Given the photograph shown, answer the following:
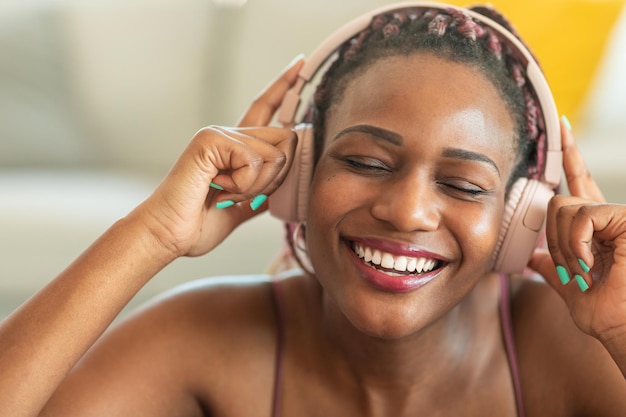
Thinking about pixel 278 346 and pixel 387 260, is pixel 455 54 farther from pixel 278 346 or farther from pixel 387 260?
pixel 278 346

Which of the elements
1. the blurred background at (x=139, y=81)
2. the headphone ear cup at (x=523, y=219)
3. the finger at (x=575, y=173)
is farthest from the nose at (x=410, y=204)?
the blurred background at (x=139, y=81)

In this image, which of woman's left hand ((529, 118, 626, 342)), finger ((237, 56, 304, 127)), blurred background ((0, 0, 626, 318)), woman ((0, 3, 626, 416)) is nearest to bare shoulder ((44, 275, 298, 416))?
woman ((0, 3, 626, 416))

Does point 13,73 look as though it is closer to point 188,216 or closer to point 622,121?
point 188,216

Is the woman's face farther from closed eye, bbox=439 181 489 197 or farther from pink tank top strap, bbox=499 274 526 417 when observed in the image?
pink tank top strap, bbox=499 274 526 417

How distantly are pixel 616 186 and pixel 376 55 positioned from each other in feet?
3.57

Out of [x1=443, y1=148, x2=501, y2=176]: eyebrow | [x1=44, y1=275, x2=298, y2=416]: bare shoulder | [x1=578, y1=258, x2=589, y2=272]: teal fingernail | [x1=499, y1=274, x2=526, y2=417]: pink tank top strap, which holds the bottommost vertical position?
[x1=44, y1=275, x2=298, y2=416]: bare shoulder

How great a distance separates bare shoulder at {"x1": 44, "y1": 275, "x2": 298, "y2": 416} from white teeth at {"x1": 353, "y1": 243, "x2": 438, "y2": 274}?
1.01 ft

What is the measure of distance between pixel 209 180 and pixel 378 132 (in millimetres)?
255

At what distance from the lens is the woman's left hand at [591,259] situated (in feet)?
3.79

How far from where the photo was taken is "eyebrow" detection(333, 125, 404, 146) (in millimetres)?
1144

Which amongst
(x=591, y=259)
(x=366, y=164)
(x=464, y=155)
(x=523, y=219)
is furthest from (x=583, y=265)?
(x=366, y=164)

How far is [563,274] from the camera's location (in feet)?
3.93

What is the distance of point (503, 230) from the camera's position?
124 cm

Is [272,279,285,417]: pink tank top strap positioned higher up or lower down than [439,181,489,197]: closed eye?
lower down
